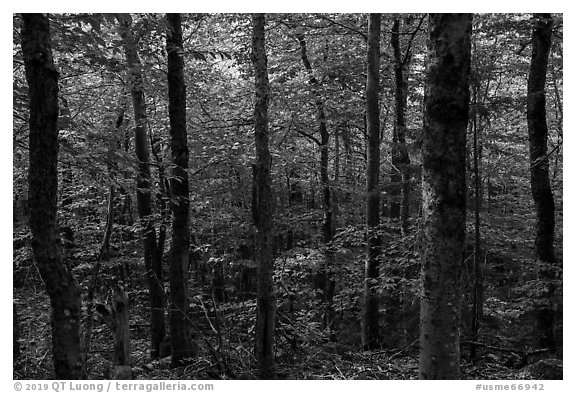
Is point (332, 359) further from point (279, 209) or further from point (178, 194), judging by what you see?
point (279, 209)

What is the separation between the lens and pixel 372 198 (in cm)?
962

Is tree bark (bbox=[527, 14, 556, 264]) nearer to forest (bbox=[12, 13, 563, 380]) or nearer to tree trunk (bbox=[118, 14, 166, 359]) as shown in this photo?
forest (bbox=[12, 13, 563, 380])

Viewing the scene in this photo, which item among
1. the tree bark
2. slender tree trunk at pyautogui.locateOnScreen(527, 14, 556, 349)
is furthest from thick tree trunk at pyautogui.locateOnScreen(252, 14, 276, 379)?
the tree bark

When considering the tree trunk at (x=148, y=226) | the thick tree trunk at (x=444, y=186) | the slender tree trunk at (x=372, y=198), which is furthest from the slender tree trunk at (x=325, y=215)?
the thick tree trunk at (x=444, y=186)

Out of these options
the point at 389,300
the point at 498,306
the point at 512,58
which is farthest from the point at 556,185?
the point at 389,300

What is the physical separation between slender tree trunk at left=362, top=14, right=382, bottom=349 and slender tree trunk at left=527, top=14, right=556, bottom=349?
8.86 ft

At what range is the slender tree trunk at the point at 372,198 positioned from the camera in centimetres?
934

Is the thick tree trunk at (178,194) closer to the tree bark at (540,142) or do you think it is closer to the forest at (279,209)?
Result: the forest at (279,209)

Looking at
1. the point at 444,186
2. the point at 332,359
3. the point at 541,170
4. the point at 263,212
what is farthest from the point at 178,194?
the point at 541,170

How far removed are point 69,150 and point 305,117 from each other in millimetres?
10015

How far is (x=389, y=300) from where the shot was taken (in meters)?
11.8

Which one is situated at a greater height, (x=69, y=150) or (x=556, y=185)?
(x=69, y=150)

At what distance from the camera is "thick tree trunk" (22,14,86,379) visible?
434 cm
